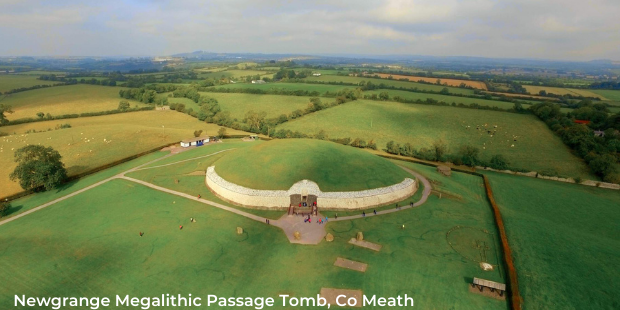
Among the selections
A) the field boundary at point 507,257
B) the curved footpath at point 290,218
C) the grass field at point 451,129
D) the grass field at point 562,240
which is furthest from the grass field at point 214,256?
the grass field at point 451,129

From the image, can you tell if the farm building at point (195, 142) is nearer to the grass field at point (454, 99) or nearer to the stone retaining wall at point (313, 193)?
the stone retaining wall at point (313, 193)

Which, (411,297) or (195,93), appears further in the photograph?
(195,93)

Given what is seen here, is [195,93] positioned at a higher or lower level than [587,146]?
higher

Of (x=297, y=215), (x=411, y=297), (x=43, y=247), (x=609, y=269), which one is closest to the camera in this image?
(x=411, y=297)

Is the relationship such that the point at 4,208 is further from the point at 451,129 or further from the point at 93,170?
the point at 451,129

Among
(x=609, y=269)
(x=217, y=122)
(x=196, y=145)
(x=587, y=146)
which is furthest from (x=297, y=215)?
(x=587, y=146)

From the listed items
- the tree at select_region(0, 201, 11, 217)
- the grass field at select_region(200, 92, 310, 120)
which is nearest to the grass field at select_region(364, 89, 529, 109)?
the grass field at select_region(200, 92, 310, 120)

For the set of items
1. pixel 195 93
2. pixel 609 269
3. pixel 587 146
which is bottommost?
pixel 609 269

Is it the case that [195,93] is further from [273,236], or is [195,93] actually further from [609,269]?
[609,269]
